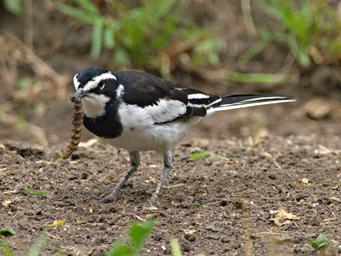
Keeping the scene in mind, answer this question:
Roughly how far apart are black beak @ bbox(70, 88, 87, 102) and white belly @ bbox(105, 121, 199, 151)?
1.25ft

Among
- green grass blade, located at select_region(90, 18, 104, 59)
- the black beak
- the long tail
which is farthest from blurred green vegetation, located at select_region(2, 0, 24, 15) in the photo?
the black beak

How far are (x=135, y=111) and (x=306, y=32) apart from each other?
438 cm

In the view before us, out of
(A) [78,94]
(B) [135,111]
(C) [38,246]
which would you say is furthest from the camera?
(B) [135,111]

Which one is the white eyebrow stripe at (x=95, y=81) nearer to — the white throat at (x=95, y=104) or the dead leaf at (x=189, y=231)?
the white throat at (x=95, y=104)

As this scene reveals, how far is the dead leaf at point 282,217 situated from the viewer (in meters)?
5.50

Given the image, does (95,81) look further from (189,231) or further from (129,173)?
(189,231)

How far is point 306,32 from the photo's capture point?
977cm

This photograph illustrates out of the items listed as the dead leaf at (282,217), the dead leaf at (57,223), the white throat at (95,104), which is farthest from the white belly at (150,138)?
the dead leaf at (282,217)

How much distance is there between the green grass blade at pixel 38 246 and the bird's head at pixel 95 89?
1015 millimetres

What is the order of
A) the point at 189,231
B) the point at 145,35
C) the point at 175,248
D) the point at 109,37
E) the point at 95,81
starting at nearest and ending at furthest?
1. the point at 175,248
2. the point at 189,231
3. the point at 95,81
4. the point at 109,37
5. the point at 145,35

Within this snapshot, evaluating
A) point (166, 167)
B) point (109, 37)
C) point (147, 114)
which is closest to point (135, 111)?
point (147, 114)

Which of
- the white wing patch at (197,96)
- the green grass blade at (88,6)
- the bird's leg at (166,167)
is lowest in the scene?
the bird's leg at (166,167)

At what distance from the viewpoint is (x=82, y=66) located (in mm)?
10266

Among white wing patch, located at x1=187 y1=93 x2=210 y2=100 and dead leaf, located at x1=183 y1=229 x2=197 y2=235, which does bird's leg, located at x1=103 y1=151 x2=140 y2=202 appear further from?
dead leaf, located at x1=183 y1=229 x2=197 y2=235
